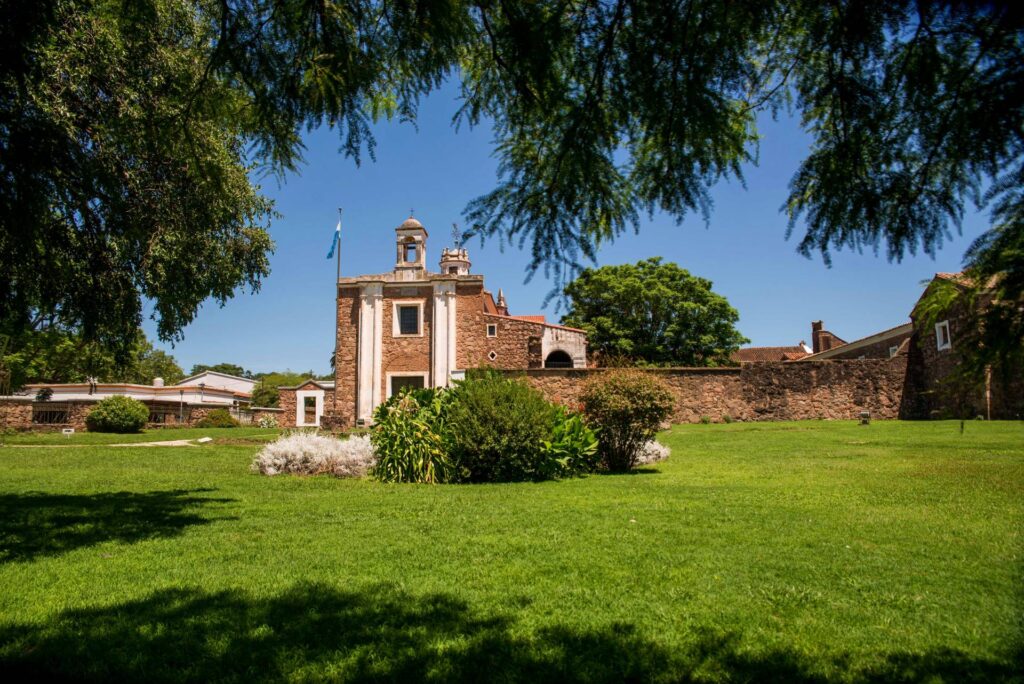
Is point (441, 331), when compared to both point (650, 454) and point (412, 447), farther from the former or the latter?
point (412, 447)

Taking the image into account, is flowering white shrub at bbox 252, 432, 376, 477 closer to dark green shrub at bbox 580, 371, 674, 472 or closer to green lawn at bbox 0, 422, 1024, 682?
green lawn at bbox 0, 422, 1024, 682

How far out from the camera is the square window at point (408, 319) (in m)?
26.8

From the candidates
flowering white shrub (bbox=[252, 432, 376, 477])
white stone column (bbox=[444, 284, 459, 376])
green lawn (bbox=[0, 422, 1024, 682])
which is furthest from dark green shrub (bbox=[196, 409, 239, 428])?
green lawn (bbox=[0, 422, 1024, 682])

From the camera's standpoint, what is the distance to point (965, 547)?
4.82 meters

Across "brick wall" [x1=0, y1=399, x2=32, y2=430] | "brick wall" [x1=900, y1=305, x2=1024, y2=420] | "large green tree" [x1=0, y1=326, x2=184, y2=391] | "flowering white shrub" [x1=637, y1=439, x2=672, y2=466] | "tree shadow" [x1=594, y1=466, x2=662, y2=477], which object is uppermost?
"large green tree" [x1=0, y1=326, x2=184, y2=391]

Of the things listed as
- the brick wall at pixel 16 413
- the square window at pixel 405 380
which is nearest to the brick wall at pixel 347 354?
the square window at pixel 405 380

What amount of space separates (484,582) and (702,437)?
42.5ft

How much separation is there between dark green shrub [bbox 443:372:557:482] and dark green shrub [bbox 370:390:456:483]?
229 millimetres

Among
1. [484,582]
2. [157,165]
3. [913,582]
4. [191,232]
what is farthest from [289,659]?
[191,232]

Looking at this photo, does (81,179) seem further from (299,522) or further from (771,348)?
(771,348)

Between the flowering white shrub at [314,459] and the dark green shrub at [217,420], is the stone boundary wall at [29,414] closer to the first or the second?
the dark green shrub at [217,420]

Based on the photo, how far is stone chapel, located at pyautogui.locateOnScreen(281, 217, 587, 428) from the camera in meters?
26.4

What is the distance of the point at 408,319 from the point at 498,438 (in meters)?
18.0

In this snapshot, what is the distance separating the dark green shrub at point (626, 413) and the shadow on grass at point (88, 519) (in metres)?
6.33
